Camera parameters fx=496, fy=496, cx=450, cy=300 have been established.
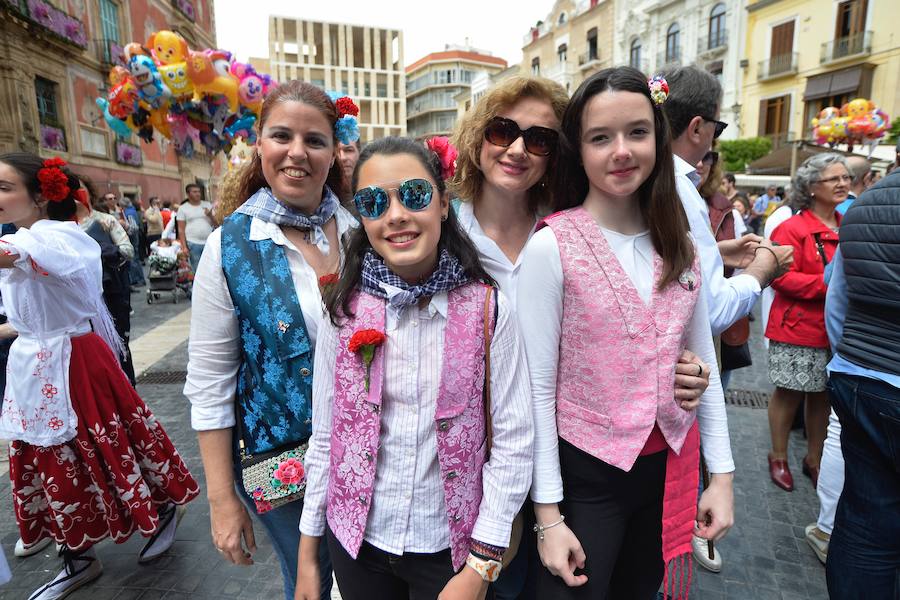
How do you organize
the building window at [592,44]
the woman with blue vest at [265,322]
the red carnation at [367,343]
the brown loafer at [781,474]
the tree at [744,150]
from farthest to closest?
the building window at [592,44], the tree at [744,150], the brown loafer at [781,474], the woman with blue vest at [265,322], the red carnation at [367,343]

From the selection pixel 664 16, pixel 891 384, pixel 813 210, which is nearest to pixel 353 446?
pixel 891 384

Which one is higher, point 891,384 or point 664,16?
point 664,16

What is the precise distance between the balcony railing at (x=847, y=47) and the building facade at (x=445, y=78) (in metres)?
42.3

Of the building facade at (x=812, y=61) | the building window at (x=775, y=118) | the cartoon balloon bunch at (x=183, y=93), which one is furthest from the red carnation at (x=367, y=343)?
the building window at (x=775, y=118)

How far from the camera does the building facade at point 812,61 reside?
18.9 m

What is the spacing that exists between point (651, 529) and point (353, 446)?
1011mm

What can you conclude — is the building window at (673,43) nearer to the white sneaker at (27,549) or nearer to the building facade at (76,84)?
the building facade at (76,84)

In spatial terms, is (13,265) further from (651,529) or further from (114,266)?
(651,529)

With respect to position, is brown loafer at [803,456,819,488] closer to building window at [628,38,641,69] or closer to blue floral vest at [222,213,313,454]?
blue floral vest at [222,213,313,454]

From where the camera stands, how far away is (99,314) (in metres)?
2.81

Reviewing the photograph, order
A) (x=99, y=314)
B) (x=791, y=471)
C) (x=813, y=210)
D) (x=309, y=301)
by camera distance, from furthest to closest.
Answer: (x=791, y=471), (x=813, y=210), (x=99, y=314), (x=309, y=301)

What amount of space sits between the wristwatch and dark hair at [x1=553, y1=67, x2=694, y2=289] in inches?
36.5

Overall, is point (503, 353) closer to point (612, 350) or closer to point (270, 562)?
point (612, 350)

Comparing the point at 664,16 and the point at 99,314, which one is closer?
the point at 99,314
